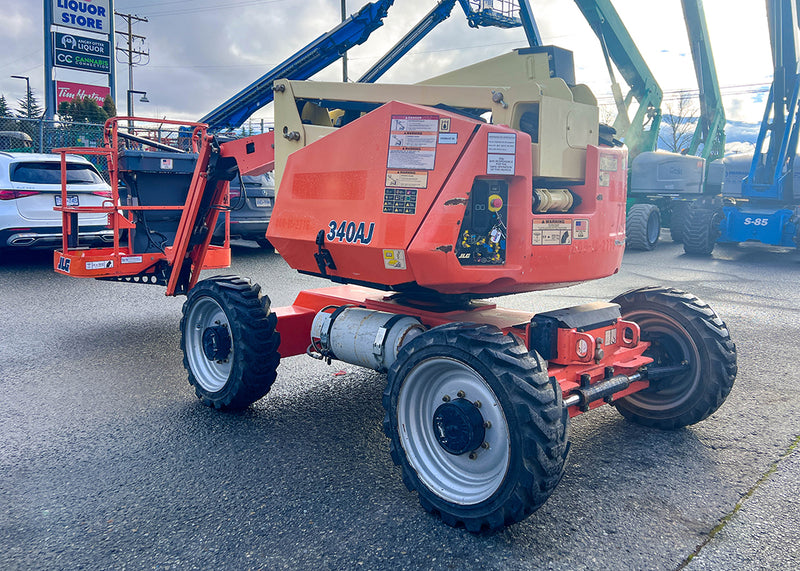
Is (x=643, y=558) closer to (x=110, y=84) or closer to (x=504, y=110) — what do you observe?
(x=504, y=110)

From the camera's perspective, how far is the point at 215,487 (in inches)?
139

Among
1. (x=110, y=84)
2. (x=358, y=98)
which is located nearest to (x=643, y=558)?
(x=358, y=98)

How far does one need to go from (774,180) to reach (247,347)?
1401cm

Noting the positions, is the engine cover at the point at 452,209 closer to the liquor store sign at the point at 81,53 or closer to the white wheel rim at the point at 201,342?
the white wheel rim at the point at 201,342

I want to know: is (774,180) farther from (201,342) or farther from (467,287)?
(201,342)

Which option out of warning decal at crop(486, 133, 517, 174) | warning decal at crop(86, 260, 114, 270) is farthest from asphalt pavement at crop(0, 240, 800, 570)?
warning decal at crop(486, 133, 517, 174)

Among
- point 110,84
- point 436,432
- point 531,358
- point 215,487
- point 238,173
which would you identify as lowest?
point 215,487

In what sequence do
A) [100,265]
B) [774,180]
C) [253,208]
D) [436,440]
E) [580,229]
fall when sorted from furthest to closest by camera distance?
[774,180]
[253,208]
[100,265]
[580,229]
[436,440]

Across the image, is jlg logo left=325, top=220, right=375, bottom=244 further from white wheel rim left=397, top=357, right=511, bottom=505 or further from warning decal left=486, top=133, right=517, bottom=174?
white wheel rim left=397, top=357, right=511, bottom=505

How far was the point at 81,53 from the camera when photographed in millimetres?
24844

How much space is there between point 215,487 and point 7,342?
160 inches

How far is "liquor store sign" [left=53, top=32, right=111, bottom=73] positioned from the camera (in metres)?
24.3

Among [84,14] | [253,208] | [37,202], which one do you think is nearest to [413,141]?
[37,202]

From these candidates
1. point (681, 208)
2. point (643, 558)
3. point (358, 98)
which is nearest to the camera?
point (643, 558)
